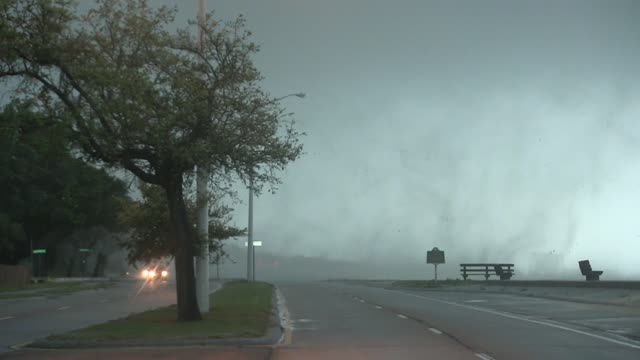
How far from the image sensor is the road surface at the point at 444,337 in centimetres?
1505

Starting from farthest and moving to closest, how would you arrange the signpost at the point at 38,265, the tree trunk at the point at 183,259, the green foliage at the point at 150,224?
the signpost at the point at 38,265
the green foliage at the point at 150,224
the tree trunk at the point at 183,259

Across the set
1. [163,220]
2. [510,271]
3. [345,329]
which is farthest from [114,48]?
[510,271]

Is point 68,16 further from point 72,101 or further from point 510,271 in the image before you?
point 510,271

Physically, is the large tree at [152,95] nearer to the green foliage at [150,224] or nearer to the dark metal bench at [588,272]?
the green foliage at [150,224]

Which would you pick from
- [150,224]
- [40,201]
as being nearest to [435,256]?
[150,224]

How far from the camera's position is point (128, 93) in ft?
59.9

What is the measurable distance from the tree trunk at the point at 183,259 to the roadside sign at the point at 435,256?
35.3 m

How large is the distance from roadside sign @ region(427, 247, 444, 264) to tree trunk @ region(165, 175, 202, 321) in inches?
1390

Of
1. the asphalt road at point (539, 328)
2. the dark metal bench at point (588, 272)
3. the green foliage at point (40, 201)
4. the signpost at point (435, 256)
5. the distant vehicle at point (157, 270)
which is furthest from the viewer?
the green foliage at point (40, 201)

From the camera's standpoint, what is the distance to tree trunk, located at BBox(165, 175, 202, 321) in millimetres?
21078

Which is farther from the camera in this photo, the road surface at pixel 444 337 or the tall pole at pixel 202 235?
the tall pole at pixel 202 235

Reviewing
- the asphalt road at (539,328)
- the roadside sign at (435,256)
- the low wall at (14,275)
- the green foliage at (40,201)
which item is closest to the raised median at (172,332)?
the asphalt road at (539,328)

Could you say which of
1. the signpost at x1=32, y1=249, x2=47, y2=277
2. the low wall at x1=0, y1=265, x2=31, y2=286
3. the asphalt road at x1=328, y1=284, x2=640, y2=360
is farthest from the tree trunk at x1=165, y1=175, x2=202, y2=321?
the signpost at x1=32, y1=249, x2=47, y2=277

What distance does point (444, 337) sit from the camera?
1834 centimetres
